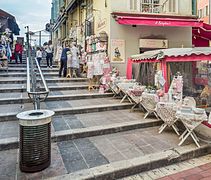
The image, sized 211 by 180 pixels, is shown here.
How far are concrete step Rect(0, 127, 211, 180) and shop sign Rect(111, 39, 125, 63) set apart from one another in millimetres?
5292

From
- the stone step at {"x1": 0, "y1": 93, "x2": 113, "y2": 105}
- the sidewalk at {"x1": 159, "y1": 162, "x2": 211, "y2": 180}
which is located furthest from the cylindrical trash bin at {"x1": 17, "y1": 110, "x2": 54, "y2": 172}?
the stone step at {"x1": 0, "y1": 93, "x2": 113, "y2": 105}

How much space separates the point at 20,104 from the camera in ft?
23.1

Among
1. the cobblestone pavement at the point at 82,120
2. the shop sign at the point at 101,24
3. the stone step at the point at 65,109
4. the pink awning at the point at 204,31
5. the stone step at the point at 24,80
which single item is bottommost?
the cobblestone pavement at the point at 82,120

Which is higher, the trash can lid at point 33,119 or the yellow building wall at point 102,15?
the yellow building wall at point 102,15

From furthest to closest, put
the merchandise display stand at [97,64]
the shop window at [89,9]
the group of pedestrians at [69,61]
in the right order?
the shop window at [89,9], the group of pedestrians at [69,61], the merchandise display stand at [97,64]

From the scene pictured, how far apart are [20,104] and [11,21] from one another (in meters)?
13.6

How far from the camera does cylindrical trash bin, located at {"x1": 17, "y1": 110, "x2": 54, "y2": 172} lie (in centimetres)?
343

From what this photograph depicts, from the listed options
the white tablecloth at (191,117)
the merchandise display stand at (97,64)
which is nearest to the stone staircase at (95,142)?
the white tablecloth at (191,117)

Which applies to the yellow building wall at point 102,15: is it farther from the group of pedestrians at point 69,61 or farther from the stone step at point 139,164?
the stone step at point 139,164

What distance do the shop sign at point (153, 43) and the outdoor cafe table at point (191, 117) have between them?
616 centimetres

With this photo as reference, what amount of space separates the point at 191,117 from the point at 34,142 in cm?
307

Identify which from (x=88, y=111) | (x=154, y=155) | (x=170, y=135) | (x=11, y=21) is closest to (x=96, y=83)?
(x=88, y=111)

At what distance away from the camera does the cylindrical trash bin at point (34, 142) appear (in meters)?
3.43

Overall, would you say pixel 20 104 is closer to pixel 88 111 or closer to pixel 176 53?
pixel 88 111
